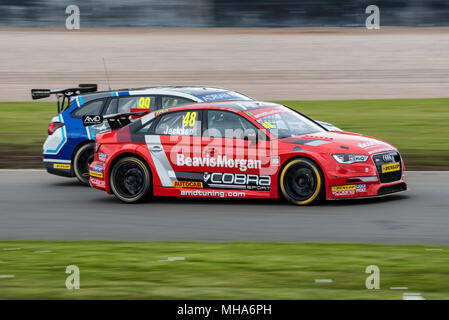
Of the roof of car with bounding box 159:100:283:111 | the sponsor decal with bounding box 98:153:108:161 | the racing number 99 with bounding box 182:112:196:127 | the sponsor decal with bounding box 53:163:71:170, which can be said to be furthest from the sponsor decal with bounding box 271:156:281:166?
the sponsor decal with bounding box 53:163:71:170

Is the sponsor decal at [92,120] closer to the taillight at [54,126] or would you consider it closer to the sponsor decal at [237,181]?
the taillight at [54,126]

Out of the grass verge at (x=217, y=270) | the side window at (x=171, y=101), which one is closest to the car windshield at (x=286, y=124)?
the side window at (x=171, y=101)

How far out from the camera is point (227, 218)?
10484 millimetres

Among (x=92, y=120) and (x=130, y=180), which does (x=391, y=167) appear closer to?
(x=130, y=180)

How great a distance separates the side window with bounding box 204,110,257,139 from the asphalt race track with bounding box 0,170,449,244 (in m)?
0.94

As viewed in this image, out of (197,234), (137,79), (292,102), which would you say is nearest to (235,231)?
(197,234)

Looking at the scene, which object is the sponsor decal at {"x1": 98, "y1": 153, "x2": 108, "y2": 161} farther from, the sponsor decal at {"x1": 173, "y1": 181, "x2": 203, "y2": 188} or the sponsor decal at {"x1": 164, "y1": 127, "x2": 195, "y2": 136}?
the sponsor decal at {"x1": 173, "y1": 181, "x2": 203, "y2": 188}

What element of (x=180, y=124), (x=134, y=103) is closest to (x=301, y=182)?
(x=180, y=124)

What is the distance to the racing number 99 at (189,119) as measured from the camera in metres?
11.5

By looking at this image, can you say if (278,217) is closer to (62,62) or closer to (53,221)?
(53,221)

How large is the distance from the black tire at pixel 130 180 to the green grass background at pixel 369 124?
4.56 m

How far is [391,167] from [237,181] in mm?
1990

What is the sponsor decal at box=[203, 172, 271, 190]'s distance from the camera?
1102cm

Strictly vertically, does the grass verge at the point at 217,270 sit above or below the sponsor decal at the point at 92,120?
below
